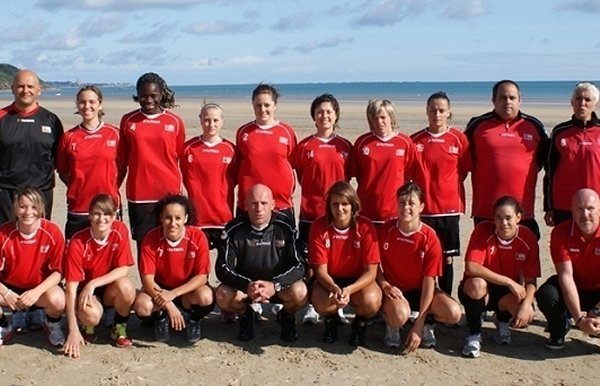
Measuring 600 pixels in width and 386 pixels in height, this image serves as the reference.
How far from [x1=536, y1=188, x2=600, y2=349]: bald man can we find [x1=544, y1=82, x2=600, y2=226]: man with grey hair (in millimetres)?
495

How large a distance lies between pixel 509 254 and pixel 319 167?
1932 mm

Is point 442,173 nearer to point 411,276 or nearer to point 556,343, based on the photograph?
point 411,276

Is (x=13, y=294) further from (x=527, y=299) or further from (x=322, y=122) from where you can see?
(x=527, y=299)

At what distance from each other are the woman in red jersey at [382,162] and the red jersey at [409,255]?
1.18ft

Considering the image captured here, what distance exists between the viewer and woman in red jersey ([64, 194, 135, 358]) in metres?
6.10

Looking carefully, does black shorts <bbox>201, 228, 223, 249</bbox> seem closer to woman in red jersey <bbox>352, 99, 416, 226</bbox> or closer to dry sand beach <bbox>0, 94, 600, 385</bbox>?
dry sand beach <bbox>0, 94, 600, 385</bbox>

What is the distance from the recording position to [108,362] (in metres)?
5.79

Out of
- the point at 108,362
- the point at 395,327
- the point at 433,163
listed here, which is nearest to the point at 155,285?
the point at 108,362

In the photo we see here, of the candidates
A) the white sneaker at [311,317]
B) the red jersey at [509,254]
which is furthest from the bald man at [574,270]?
the white sneaker at [311,317]

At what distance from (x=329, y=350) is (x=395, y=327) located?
61 centimetres

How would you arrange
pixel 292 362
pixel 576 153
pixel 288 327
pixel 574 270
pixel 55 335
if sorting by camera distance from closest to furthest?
pixel 292 362
pixel 55 335
pixel 574 270
pixel 288 327
pixel 576 153

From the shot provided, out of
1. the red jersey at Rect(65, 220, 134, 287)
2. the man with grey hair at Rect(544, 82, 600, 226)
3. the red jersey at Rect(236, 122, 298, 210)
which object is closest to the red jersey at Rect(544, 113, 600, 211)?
the man with grey hair at Rect(544, 82, 600, 226)

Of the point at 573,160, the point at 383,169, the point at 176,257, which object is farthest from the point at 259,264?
the point at 573,160

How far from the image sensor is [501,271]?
635cm
